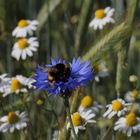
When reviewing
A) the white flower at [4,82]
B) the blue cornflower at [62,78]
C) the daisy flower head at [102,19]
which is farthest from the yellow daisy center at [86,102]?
the blue cornflower at [62,78]

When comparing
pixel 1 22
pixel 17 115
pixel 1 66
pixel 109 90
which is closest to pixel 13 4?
pixel 1 22

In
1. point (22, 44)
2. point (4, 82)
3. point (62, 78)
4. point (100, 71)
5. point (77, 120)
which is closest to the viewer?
point (62, 78)

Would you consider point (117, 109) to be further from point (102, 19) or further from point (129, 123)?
point (102, 19)

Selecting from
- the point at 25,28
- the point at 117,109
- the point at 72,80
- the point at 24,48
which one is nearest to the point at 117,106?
the point at 117,109

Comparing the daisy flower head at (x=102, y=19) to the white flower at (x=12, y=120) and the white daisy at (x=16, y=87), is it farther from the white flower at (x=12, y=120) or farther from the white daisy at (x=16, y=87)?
the white flower at (x=12, y=120)

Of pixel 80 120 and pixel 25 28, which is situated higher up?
pixel 25 28
